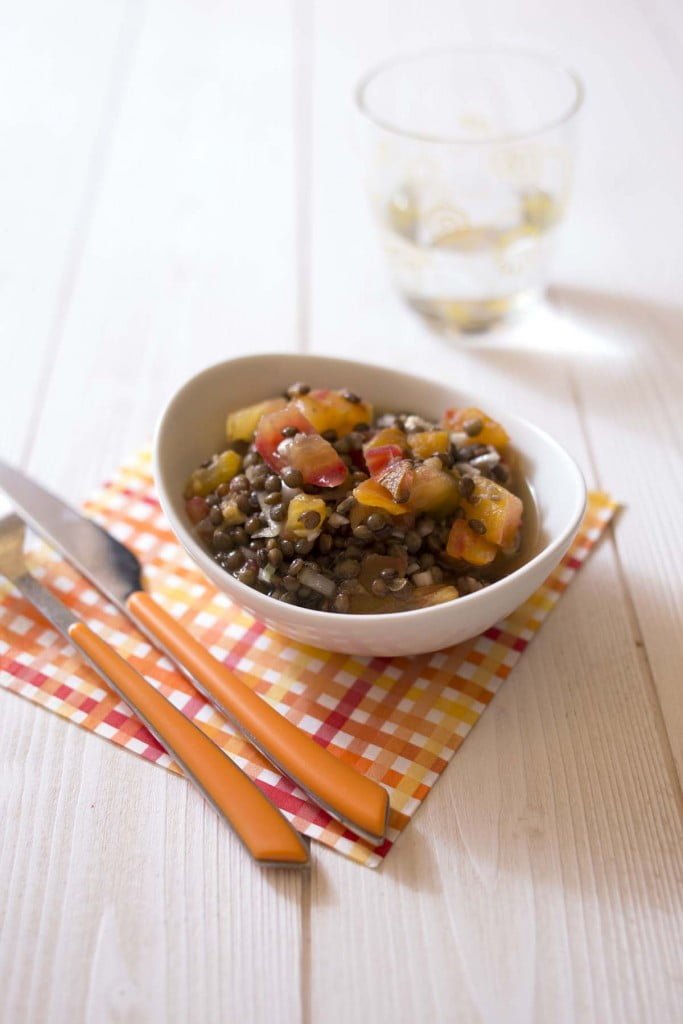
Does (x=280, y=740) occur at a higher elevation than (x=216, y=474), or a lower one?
lower

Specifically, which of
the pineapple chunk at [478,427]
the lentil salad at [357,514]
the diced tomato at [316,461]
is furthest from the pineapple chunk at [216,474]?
the pineapple chunk at [478,427]

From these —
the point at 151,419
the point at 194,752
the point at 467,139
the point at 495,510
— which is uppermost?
the point at 467,139

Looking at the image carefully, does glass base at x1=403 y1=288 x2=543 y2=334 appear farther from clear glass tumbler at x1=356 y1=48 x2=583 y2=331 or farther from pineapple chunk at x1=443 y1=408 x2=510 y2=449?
pineapple chunk at x1=443 y1=408 x2=510 y2=449

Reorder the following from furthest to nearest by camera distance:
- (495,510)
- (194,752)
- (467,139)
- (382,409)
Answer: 1. (467,139)
2. (382,409)
3. (495,510)
4. (194,752)

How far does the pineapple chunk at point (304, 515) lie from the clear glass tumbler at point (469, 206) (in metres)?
0.95

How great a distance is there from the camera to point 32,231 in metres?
2.63

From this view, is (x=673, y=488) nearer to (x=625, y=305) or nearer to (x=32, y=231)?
(x=625, y=305)

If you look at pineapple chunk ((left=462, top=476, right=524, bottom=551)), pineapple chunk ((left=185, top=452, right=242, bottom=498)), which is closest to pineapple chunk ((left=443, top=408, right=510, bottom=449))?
pineapple chunk ((left=462, top=476, right=524, bottom=551))

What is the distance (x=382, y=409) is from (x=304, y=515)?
40cm

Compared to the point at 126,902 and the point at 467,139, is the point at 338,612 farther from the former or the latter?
the point at 467,139

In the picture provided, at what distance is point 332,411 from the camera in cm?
158

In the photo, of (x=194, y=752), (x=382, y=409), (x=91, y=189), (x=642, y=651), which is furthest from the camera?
(x=91, y=189)

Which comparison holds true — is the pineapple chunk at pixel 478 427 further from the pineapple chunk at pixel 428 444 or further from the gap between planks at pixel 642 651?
the gap between planks at pixel 642 651

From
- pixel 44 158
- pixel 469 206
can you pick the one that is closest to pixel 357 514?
pixel 469 206
